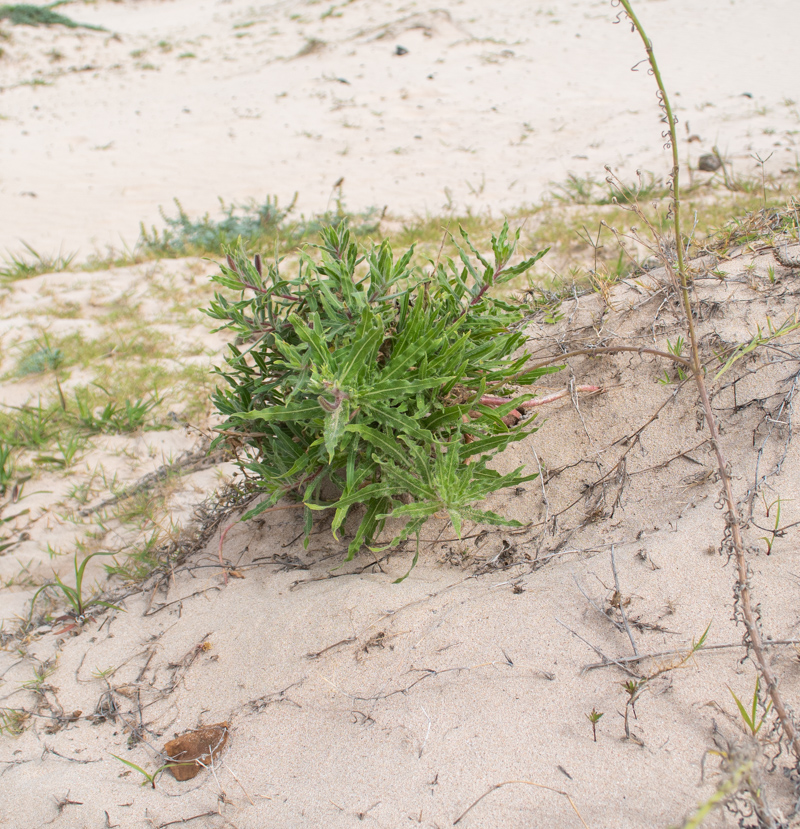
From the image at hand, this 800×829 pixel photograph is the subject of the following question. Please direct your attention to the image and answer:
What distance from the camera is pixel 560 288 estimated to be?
2955 millimetres

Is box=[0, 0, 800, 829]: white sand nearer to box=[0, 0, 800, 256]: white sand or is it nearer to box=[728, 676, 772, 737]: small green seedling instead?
box=[728, 676, 772, 737]: small green seedling

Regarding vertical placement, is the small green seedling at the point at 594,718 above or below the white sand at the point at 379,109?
below

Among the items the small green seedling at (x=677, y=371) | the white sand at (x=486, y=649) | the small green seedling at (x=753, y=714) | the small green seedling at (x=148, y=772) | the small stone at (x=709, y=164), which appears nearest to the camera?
the small green seedling at (x=753, y=714)

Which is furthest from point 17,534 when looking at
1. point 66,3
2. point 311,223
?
point 66,3

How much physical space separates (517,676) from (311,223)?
14.4ft

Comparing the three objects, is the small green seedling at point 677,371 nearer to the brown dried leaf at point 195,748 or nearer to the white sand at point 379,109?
the brown dried leaf at point 195,748

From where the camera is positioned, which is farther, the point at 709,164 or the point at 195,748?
the point at 709,164

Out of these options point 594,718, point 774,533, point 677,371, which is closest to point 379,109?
point 677,371

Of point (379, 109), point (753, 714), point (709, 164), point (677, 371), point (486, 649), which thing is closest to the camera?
point (753, 714)

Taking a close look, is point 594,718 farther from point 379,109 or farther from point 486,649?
point 379,109

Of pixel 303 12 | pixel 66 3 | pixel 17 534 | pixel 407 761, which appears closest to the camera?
pixel 407 761

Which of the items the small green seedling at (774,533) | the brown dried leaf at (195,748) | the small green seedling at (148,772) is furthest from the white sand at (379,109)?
the small green seedling at (148,772)

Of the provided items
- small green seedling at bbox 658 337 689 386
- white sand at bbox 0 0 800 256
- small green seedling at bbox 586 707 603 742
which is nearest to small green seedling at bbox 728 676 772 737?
small green seedling at bbox 586 707 603 742

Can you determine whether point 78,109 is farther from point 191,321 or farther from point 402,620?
point 402,620
